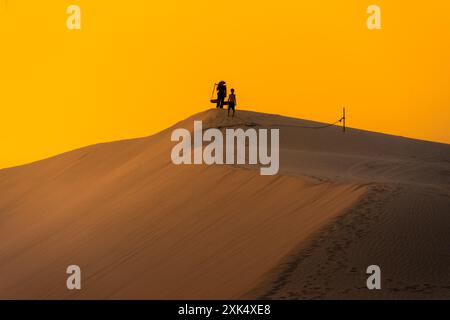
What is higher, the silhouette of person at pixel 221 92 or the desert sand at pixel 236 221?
the silhouette of person at pixel 221 92

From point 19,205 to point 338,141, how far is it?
10054 millimetres

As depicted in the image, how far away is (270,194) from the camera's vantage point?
22203mm

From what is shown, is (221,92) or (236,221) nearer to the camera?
(236,221)

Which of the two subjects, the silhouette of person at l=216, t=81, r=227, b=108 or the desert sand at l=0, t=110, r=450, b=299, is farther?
the silhouette of person at l=216, t=81, r=227, b=108

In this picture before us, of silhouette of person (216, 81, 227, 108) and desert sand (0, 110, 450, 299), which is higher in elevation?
silhouette of person (216, 81, 227, 108)

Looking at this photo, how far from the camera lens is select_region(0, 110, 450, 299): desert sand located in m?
16.8

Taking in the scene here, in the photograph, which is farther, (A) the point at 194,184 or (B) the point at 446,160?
(B) the point at 446,160

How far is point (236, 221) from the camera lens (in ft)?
69.7

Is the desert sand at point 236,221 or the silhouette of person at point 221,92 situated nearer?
the desert sand at point 236,221

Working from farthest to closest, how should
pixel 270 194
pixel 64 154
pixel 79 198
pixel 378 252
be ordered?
pixel 64 154 → pixel 79 198 → pixel 270 194 → pixel 378 252

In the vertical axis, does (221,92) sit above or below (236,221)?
above

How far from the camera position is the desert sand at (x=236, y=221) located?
55.0 feet
